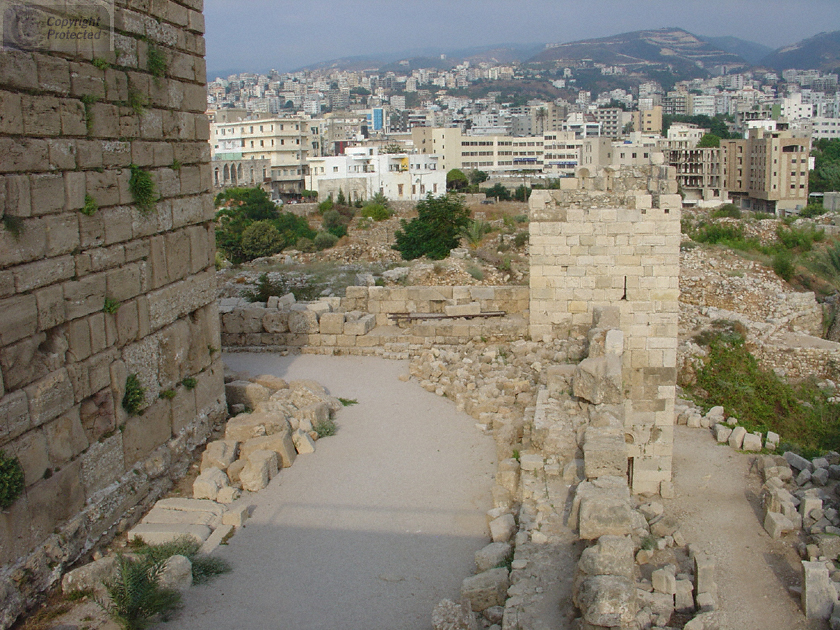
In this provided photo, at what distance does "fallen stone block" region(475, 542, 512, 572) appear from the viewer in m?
5.35

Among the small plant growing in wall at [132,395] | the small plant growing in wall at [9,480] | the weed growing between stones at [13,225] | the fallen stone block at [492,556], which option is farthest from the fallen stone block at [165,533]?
the weed growing between stones at [13,225]

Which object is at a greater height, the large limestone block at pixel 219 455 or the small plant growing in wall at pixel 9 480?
the small plant growing in wall at pixel 9 480

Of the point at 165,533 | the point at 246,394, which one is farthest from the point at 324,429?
the point at 165,533

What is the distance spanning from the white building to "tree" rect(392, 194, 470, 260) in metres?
27.9

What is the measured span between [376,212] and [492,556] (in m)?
43.3

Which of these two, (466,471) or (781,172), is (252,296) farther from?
(781,172)

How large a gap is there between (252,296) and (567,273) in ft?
25.1

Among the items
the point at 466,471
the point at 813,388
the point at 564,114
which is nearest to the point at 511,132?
the point at 564,114

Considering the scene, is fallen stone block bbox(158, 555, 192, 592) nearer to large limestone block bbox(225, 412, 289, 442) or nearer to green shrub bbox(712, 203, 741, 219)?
large limestone block bbox(225, 412, 289, 442)

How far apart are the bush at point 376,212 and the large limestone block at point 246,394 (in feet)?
128

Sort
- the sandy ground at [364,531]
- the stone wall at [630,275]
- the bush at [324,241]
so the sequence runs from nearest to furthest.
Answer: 1. the sandy ground at [364,531]
2. the stone wall at [630,275]
3. the bush at [324,241]

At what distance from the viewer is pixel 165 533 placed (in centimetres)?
589

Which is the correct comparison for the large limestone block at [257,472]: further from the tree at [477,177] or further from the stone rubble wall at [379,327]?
the tree at [477,177]

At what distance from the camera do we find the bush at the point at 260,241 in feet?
108
